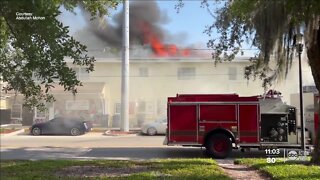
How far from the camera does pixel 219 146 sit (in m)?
15.6

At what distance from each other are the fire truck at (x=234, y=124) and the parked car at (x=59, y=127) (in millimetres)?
15890

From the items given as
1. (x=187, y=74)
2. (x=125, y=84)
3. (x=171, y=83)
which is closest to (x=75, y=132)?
(x=125, y=84)

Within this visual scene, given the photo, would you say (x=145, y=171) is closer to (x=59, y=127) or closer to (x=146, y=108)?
(x=59, y=127)

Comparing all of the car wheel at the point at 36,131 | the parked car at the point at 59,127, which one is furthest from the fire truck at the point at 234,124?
the car wheel at the point at 36,131

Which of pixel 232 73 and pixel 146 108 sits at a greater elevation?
pixel 232 73

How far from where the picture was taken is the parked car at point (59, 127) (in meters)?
30.2

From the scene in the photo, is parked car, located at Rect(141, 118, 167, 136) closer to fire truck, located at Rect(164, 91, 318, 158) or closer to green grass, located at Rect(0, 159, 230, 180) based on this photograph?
fire truck, located at Rect(164, 91, 318, 158)

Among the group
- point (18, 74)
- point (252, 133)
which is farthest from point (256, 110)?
point (18, 74)

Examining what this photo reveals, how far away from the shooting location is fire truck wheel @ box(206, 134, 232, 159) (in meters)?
15.4

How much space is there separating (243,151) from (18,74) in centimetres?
1083

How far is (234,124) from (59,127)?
Result: 17.6 m

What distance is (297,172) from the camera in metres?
9.61

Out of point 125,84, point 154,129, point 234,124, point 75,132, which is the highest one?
point 125,84

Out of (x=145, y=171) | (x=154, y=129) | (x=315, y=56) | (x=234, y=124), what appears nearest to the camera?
(x=145, y=171)
